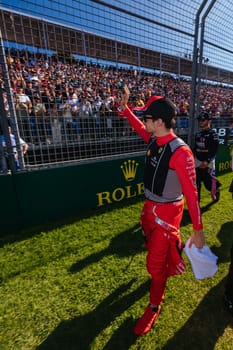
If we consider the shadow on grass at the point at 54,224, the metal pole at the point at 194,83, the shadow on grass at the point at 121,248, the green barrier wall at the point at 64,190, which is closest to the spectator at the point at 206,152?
the metal pole at the point at 194,83

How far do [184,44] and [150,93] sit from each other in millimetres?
1394

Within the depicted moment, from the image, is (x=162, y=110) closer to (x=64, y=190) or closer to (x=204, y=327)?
(x=204, y=327)

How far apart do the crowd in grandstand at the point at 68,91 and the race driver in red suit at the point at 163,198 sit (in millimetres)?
2538

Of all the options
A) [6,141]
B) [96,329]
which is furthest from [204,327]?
[6,141]

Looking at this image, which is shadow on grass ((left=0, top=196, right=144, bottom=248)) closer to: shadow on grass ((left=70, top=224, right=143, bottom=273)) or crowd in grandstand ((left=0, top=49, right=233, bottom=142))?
shadow on grass ((left=70, top=224, right=143, bottom=273))

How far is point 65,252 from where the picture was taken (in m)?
3.46

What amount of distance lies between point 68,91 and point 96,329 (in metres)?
3.85

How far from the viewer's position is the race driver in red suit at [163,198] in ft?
6.38

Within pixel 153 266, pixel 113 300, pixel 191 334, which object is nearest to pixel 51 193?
pixel 113 300

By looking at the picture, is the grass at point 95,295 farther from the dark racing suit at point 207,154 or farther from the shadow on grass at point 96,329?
the dark racing suit at point 207,154

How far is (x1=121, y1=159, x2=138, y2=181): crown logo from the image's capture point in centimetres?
530

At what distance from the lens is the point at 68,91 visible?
4.42m

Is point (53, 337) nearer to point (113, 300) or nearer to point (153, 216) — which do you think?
point (113, 300)

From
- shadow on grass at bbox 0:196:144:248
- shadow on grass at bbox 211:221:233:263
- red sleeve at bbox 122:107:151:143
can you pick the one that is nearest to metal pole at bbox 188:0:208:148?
shadow on grass at bbox 0:196:144:248
